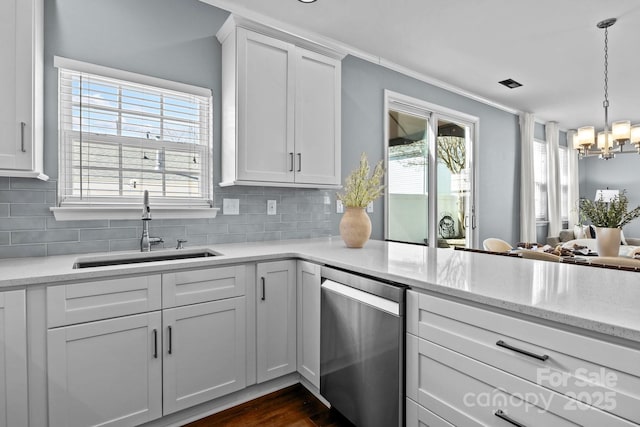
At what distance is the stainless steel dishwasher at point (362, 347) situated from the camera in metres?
1.42

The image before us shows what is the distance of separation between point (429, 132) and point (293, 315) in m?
2.85

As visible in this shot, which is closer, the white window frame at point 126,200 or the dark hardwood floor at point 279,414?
the dark hardwood floor at point 279,414

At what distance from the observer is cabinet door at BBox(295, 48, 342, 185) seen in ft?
8.25

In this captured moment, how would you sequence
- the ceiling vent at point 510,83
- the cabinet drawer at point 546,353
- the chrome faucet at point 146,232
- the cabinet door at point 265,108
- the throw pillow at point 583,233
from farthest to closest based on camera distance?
the throw pillow at point 583,233, the ceiling vent at point 510,83, the cabinet door at point 265,108, the chrome faucet at point 146,232, the cabinet drawer at point 546,353

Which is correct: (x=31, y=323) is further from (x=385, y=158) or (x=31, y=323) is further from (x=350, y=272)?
(x=385, y=158)

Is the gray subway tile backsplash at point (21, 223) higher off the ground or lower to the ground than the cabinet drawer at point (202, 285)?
higher

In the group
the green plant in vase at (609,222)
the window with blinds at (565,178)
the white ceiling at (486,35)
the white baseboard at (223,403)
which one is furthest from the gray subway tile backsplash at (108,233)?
the window with blinds at (565,178)

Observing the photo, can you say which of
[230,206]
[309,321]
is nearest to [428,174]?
[230,206]

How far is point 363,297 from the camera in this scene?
5.19 feet

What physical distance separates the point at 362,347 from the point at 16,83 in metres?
2.05

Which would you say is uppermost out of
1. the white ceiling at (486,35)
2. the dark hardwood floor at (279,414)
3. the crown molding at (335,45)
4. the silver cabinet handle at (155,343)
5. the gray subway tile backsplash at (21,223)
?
the white ceiling at (486,35)

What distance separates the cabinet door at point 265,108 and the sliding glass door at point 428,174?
1404 millimetres

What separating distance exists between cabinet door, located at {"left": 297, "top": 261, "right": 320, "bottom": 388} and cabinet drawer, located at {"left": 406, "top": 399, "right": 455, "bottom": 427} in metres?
0.66

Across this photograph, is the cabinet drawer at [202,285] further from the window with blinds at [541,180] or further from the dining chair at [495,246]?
the window with blinds at [541,180]
